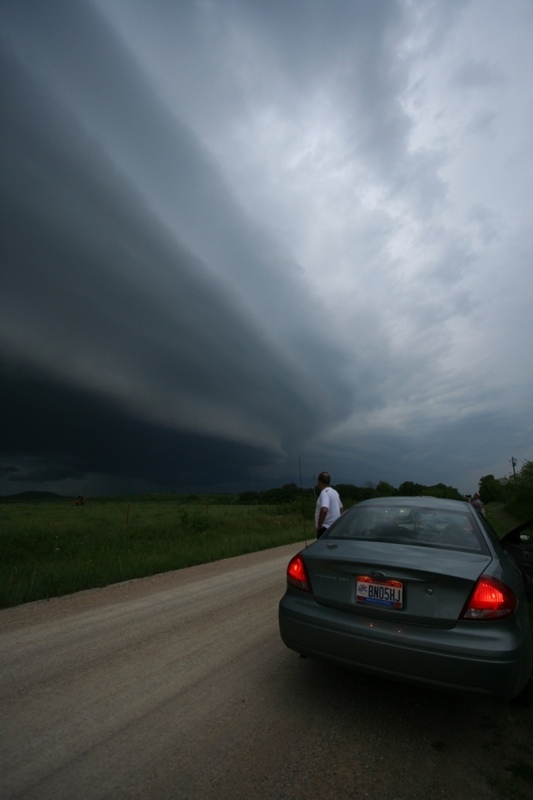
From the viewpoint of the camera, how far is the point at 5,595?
19.8ft

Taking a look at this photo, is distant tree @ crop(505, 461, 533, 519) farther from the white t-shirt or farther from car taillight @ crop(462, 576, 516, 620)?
car taillight @ crop(462, 576, 516, 620)

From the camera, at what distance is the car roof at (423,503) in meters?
3.97

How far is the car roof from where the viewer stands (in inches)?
156

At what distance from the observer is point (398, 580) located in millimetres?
2771

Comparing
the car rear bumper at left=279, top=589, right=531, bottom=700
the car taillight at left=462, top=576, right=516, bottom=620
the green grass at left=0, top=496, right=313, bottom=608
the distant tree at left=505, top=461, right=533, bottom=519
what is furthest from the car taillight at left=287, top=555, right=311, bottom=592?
the distant tree at left=505, top=461, right=533, bottom=519

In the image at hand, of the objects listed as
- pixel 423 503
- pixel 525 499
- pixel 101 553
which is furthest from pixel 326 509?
pixel 525 499

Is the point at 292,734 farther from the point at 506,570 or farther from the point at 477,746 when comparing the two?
the point at 506,570

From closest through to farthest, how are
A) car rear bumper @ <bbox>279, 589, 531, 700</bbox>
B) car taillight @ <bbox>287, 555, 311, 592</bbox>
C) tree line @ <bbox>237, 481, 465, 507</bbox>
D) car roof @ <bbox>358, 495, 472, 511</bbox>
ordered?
car rear bumper @ <bbox>279, 589, 531, 700</bbox> → car taillight @ <bbox>287, 555, 311, 592</bbox> → car roof @ <bbox>358, 495, 472, 511</bbox> → tree line @ <bbox>237, 481, 465, 507</bbox>

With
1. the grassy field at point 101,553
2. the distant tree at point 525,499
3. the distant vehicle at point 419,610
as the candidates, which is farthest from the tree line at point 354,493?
the distant vehicle at point 419,610

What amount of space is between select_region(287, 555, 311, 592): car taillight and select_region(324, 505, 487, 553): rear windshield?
0.52m

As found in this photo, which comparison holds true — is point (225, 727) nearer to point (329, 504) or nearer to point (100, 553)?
point (329, 504)

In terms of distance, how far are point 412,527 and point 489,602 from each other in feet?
3.34

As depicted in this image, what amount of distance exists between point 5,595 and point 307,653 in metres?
5.22

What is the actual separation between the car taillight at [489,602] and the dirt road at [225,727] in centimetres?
77
